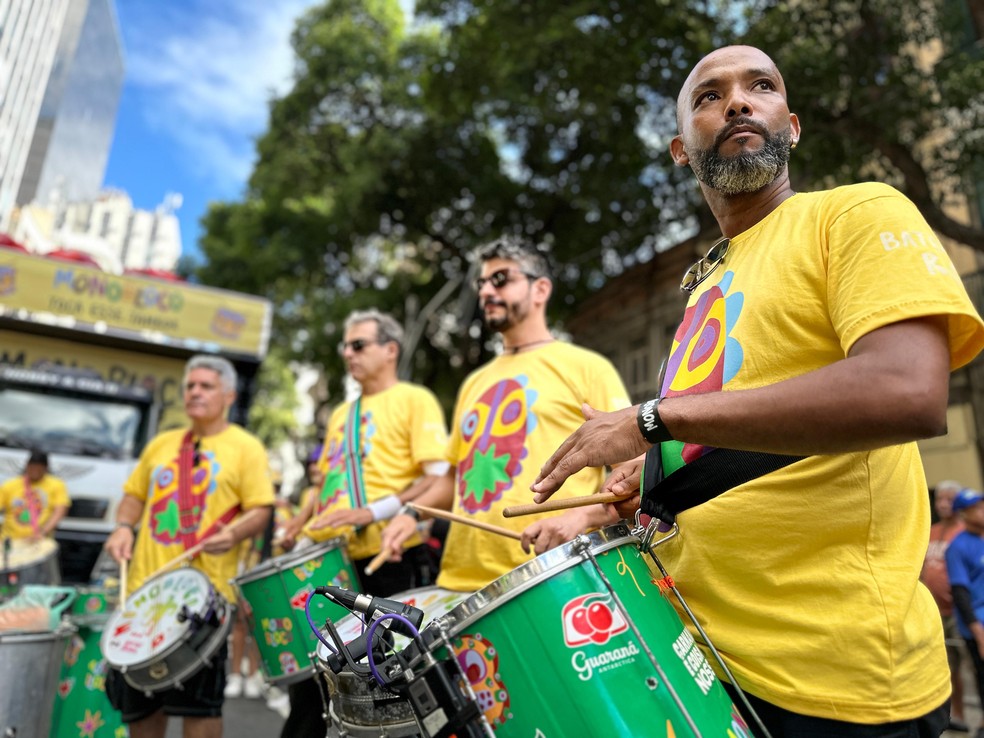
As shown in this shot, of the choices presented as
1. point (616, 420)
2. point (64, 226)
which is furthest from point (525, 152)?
point (616, 420)

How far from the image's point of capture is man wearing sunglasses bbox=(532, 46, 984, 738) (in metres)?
1.12

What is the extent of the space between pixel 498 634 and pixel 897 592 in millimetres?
694

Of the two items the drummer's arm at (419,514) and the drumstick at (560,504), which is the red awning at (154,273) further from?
the drumstick at (560,504)

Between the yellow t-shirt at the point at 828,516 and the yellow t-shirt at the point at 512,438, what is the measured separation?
120cm

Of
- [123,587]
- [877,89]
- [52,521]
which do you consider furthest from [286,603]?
[877,89]

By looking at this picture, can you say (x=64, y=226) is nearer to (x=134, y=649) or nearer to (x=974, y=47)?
(x=134, y=649)

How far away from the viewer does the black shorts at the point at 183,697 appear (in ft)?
11.0

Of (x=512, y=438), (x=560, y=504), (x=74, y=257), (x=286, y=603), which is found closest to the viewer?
(x=560, y=504)

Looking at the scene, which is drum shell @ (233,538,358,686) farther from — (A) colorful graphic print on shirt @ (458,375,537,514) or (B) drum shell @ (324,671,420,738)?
(B) drum shell @ (324,671,420,738)

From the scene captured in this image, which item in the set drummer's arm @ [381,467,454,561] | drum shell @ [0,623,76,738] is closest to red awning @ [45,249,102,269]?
drum shell @ [0,623,76,738]

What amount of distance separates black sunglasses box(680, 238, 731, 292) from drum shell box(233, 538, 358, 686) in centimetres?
196

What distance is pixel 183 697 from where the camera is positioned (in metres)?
3.34

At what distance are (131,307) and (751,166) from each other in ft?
29.6

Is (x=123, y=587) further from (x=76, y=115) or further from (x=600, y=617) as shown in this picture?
(x=76, y=115)
